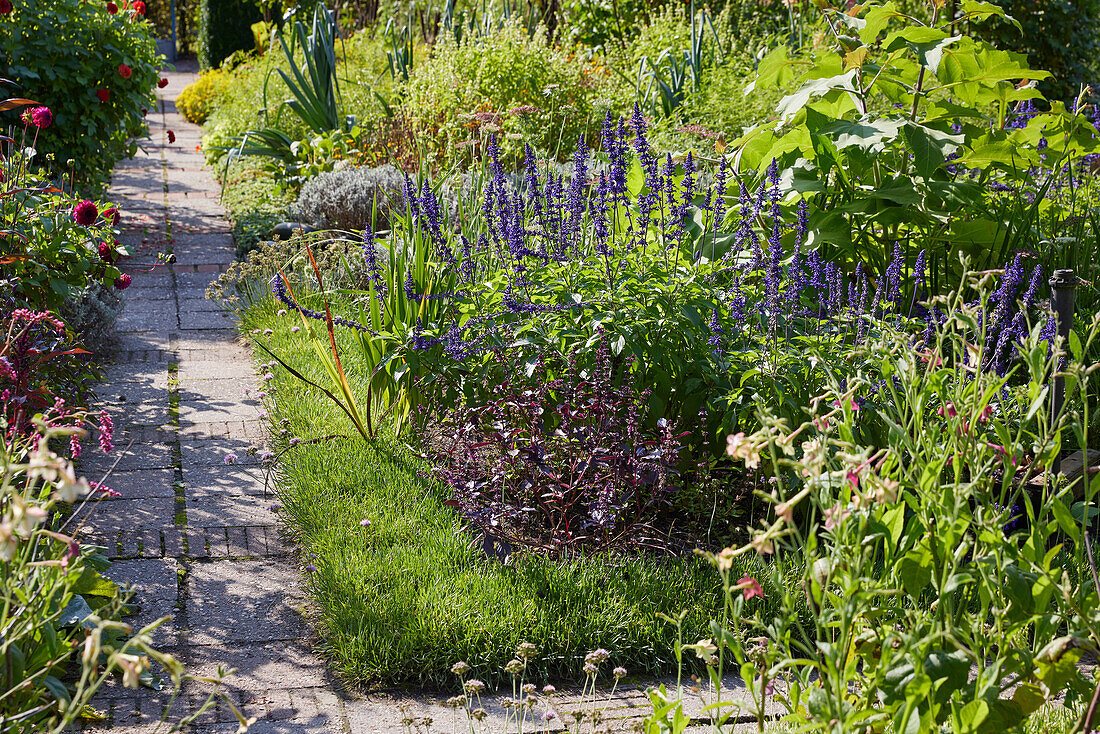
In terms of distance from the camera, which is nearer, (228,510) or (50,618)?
(50,618)

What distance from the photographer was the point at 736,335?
3002 mm

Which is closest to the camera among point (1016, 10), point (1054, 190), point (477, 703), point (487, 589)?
point (477, 703)

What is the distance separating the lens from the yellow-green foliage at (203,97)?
11.9 m

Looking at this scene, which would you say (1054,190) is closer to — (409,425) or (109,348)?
(409,425)

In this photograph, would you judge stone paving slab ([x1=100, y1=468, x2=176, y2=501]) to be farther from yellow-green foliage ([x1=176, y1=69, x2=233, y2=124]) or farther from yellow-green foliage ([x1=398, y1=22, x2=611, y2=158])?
yellow-green foliage ([x1=176, y1=69, x2=233, y2=124])

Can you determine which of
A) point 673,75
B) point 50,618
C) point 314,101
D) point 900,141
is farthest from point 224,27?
point 50,618

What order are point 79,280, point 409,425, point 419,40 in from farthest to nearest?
1. point 419,40
2. point 409,425
3. point 79,280

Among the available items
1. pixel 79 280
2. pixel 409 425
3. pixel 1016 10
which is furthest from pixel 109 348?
pixel 1016 10

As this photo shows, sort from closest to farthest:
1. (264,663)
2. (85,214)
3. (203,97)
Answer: (264,663) → (85,214) → (203,97)

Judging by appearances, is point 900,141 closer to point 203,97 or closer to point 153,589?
point 153,589

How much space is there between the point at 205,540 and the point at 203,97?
416 inches

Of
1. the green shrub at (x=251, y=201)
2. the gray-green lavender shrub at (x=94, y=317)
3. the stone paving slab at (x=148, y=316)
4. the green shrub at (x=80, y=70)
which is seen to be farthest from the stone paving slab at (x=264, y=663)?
the green shrub at (x=80, y=70)

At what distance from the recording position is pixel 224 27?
15516 millimetres

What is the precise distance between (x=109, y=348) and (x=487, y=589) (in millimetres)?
2812
